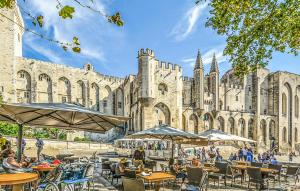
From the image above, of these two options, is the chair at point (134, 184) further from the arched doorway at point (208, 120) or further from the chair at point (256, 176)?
the arched doorway at point (208, 120)

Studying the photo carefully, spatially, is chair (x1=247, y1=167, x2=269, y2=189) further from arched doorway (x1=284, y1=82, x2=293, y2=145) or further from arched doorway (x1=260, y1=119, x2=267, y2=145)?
arched doorway (x1=284, y1=82, x2=293, y2=145)

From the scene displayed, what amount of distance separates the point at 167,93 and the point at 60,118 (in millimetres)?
30913

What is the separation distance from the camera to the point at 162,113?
1505 inches

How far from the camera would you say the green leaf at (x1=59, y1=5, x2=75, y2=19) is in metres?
2.71

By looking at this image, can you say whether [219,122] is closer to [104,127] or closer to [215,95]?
[215,95]

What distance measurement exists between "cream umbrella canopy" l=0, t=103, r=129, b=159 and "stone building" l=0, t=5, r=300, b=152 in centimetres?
2719

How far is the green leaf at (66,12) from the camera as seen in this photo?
8.87 feet

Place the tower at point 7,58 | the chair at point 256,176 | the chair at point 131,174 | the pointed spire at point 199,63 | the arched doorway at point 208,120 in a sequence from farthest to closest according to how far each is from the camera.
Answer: the arched doorway at point 208,120, the pointed spire at point 199,63, the tower at point 7,58, the chair at point 256,176, the chair at point 131,174

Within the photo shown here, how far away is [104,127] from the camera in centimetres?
815

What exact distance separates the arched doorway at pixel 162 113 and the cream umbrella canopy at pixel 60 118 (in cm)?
2960

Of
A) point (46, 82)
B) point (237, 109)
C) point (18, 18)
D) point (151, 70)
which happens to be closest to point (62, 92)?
point (46, 82)

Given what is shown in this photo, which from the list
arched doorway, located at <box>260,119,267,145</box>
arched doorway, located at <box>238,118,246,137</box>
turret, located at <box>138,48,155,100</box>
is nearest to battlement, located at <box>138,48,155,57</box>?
turret, located at <box>138,48,155,100</box>

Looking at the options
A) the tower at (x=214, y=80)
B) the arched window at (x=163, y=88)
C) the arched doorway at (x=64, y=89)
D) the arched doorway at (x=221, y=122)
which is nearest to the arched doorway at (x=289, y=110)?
the arched doorway at (x=221, y=122)

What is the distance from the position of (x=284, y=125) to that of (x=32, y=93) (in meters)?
45.6
